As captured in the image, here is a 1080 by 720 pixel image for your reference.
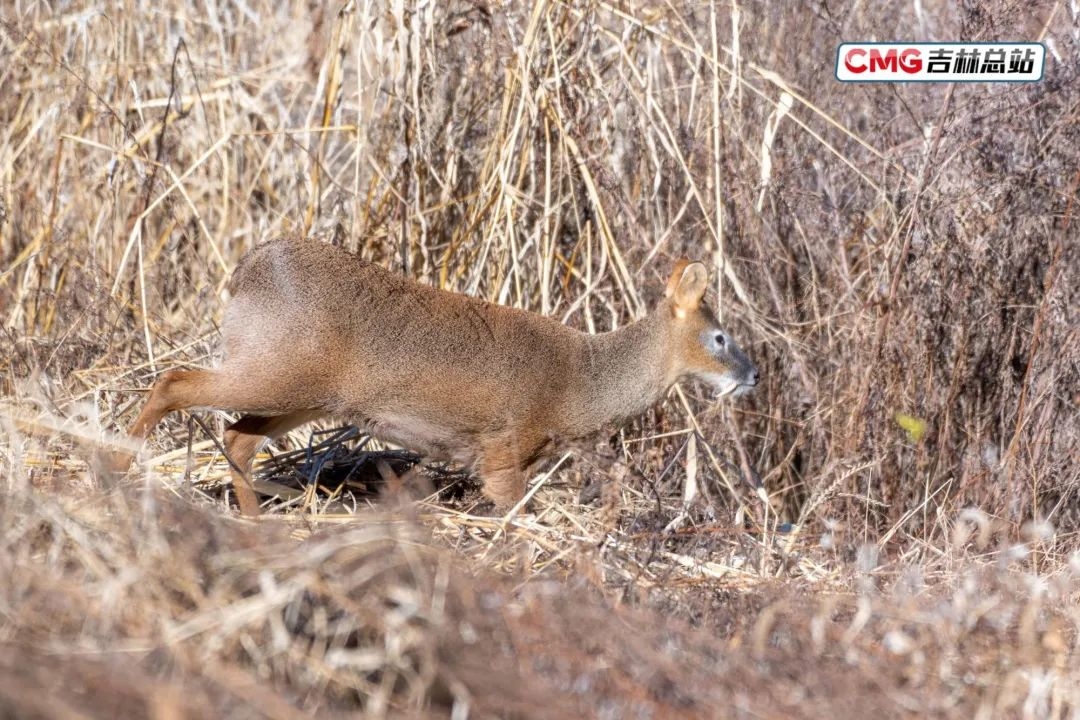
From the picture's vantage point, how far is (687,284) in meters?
5.39

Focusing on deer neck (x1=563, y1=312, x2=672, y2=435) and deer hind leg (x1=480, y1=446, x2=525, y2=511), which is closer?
deer hind leg (x1=480, y1=446, x2=525, y2=511)

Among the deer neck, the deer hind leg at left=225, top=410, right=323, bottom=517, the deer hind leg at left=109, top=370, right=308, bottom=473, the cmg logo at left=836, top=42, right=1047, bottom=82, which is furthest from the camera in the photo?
the cmg logo at left=836, top=42, right=1047, bottom=82

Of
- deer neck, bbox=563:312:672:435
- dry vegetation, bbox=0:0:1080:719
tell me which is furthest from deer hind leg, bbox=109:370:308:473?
deer neck, bbox=563:312:672:435

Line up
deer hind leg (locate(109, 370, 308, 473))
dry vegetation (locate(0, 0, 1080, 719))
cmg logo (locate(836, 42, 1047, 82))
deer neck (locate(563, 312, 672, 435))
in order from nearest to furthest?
dry vegetation (locate(0, 0, 1080, 719))
deer hind leg (locate(109, 370, 308, 473))
deer neck (locate(563, 312, 672, 435))
cmg logo (locate(836, 42, 1047, 82))

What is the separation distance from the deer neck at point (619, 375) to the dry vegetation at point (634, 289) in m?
0.13

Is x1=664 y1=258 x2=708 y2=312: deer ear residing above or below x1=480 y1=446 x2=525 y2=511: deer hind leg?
above

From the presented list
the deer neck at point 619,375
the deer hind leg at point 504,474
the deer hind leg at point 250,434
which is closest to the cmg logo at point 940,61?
the deer neck at point 619,375

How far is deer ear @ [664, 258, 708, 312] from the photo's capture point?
17.6 ft

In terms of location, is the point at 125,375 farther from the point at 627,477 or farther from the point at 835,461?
the point at 835,461

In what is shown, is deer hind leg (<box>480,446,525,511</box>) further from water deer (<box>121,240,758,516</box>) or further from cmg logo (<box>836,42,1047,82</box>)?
cmg logo (<box>836,42,1047,82</box>)

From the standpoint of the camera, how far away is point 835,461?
5090 mm

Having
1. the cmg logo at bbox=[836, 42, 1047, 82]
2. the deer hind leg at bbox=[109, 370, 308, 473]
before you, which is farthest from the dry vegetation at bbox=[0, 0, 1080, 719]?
the deer hind leg at bbox=[109, 370, 308, 473]

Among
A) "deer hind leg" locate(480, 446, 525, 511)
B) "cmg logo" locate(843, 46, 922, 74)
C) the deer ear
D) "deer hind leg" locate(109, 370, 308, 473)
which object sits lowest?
"deer hind leg" locate(480, 446, 525, 511)

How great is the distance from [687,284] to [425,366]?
1.20 meters
